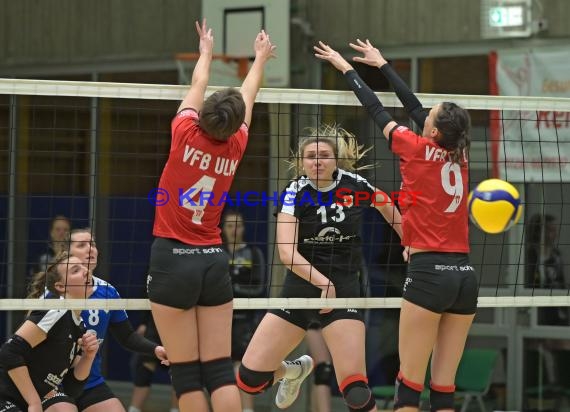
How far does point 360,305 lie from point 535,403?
167 inches

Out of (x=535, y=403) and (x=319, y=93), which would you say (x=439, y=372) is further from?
(x=535, y=403)

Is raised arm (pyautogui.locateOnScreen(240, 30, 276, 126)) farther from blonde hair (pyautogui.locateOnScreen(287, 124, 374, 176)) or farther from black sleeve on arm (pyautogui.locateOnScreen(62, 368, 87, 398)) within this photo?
black sleeve on arm (pyautogui.locateOnScreen(62, 368, 87, 398))

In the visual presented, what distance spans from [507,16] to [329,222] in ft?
13.1

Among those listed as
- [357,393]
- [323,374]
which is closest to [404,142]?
[357,393]

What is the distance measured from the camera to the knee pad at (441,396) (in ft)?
19.2

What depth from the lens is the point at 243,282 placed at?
392 inches

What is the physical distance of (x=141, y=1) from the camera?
11055 mm

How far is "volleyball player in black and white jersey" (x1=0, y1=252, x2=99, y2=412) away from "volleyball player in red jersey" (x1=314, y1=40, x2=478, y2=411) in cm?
187

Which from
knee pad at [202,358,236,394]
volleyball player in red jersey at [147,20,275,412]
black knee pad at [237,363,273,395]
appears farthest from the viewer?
black knee pad at [237,363,273,395]

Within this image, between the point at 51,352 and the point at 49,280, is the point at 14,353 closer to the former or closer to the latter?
the point at 51,352

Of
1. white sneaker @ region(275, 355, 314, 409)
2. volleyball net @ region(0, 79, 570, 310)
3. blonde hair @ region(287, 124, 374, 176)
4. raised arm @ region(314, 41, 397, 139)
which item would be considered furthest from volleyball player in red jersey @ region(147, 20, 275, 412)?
volleyball net @ region(0, 79, 570, 310)

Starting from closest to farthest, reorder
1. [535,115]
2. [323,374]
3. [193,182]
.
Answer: [193,182] < [323,374] < [535,115]

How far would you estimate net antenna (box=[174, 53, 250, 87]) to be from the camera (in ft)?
31.2

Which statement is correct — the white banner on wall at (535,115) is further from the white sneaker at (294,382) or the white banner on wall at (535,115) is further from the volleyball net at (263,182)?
the white sneaker at (294,382)
